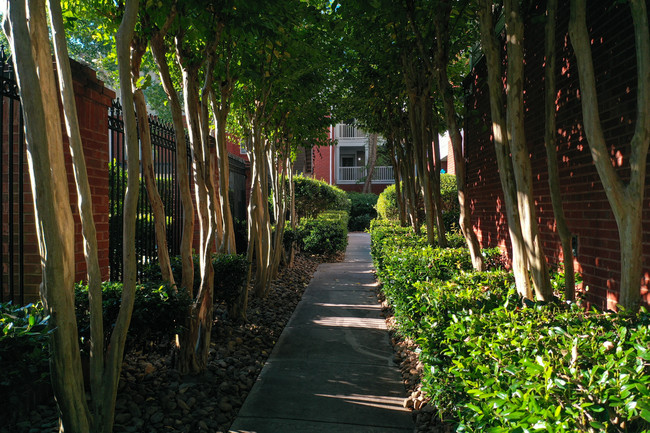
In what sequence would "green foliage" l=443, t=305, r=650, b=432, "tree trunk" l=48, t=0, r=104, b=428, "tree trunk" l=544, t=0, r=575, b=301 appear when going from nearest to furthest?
1. "green foliage" l=443, t=305, r=650, b=432
2. "tree trunk" l=48, t=0, r=104, b=428
3. "tree trunk" l=544, t=0, r=575, b=301

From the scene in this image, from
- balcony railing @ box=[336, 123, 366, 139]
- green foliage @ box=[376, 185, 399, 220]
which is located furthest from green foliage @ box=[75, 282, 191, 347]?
balcony railing @ box=[336, 123, 366, 139]

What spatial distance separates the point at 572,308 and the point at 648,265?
1.08 m

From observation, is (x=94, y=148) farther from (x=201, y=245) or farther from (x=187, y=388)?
(x=187, y=388)

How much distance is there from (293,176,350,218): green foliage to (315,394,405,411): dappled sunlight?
1280 centimetres

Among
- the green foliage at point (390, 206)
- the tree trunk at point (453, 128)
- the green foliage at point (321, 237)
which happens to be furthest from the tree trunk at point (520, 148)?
the green foliage at point (390, 206)

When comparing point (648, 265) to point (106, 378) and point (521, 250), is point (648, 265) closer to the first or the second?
point (521, 250)

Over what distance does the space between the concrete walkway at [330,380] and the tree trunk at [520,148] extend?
4.67 feet

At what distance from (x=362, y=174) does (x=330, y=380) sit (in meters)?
29.5

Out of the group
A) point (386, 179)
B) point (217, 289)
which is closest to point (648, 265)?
point (217, 289)

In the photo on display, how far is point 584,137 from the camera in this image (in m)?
4.46

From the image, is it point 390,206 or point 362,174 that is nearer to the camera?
point 390,206

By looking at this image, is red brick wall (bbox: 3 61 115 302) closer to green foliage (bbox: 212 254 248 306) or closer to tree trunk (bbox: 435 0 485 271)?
green foliage (bbox: 212 254 248 306)

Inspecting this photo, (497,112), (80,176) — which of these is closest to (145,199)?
(80,176)

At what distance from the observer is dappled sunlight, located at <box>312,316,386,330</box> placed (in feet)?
19.8
